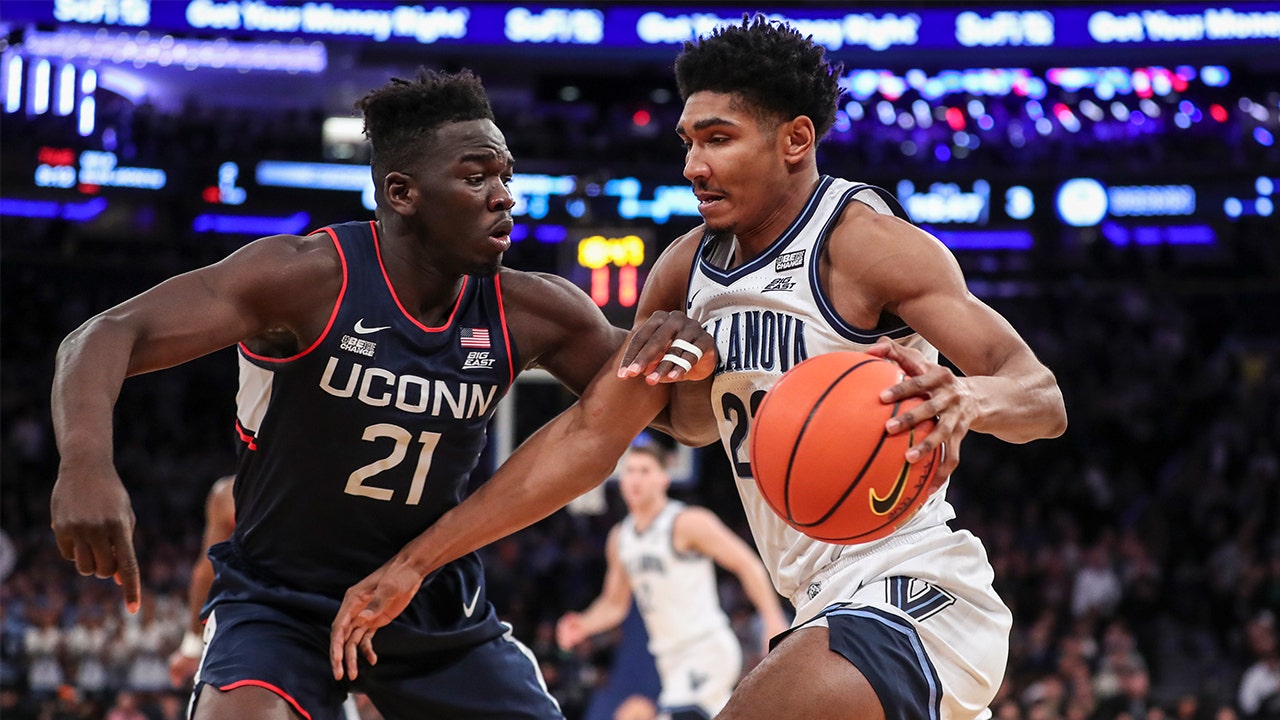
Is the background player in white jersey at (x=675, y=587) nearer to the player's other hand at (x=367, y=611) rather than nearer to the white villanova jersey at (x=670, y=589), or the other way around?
the white villanova jersey at (x=670, y=589)

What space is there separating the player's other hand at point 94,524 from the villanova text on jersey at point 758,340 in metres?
1.38

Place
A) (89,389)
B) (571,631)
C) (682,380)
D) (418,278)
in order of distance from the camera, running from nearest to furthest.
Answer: (89,389)
(682,380)
(418,278)
(571,631)

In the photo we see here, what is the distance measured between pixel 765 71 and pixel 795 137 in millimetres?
180

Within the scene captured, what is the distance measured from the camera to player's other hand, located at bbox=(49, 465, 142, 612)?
9.07 ft

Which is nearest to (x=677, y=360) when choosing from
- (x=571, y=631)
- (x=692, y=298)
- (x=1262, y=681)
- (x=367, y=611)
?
(x=692, y=298)

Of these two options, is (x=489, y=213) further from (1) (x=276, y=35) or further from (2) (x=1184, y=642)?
(1) (x=276, y=35)

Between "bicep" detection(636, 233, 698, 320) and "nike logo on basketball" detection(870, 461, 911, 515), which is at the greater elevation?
"bicep" detection(636, 233, 698, 320)

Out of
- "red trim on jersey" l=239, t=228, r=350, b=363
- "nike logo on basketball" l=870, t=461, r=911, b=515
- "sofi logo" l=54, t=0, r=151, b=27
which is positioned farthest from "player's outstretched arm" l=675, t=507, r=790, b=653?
"sofi logo" l=54, t=0, r=151, b=27

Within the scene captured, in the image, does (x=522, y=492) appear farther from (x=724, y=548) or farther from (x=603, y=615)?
(x=603, y=615)

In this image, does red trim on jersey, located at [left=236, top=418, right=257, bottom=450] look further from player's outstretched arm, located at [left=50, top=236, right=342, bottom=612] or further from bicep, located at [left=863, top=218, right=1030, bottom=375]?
bicep, located at [left=863, top=218, right=1030, bottom=375]

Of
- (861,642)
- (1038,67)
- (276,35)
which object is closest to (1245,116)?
(1038,67)

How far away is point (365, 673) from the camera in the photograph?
3.51m

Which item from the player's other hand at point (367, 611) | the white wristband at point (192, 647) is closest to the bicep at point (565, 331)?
the player's other hand at point (367, 611)

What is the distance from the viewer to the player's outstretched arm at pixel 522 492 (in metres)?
3.35
